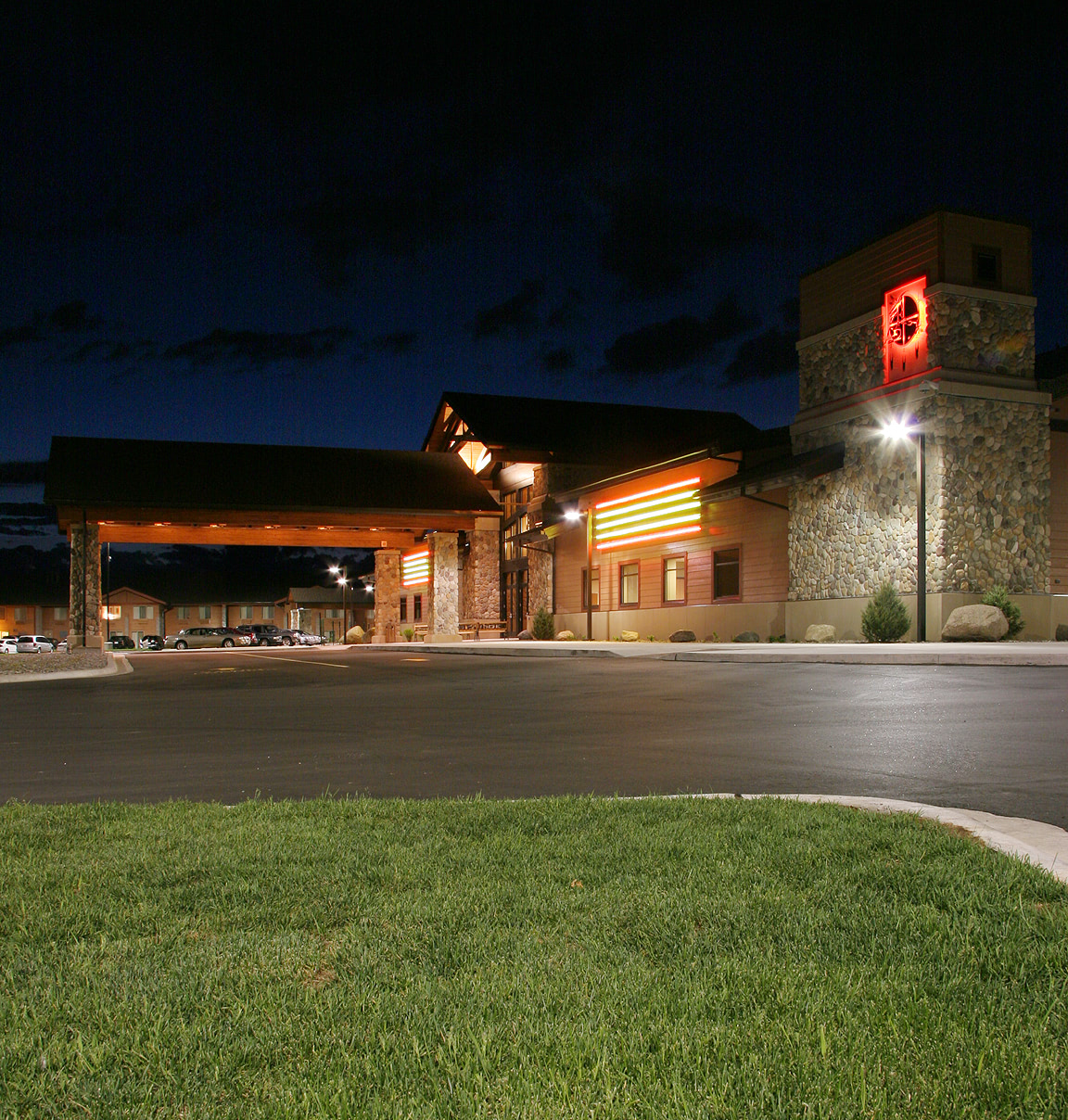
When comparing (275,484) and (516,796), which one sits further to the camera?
(275,484)

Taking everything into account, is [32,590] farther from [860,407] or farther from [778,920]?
[778,920]

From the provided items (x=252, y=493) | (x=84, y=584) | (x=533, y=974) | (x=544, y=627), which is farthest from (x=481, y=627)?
(x=533, y=974)

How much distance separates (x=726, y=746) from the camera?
971 cm

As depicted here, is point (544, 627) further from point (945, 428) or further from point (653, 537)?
point (945, 428)

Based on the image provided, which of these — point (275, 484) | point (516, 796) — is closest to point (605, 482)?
point (275, 484)

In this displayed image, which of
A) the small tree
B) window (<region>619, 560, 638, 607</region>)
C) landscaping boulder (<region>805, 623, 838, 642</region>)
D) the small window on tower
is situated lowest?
landscaping boulder (<region>805, 623, 838, 642</region>)

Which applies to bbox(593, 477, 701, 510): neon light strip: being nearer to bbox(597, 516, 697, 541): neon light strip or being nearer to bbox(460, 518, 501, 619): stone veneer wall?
bbox(597, 516, 697, 541): neon light strip

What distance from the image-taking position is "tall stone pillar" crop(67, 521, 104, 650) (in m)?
37.1

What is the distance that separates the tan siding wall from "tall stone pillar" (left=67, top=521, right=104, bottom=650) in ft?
104

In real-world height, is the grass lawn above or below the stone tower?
below

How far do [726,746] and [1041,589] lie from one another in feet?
69.8

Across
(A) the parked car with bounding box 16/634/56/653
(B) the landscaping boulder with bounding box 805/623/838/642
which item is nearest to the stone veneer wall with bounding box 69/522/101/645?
(B) the landscaping boulder with bounding box 805/623/838/642

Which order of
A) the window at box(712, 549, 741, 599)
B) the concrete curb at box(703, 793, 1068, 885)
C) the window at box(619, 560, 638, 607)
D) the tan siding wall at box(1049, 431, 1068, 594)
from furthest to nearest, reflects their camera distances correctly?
the window at box(619, 560, 638, 607) < the window at box(712, 549, 741, 599) < the tan siding wall at box(1049, 431, 1068, 594) < the concrete curb at box(703, 793, 1068, 885)

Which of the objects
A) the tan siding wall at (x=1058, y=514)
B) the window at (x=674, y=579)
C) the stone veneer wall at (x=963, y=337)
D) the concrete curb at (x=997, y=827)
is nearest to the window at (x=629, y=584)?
the window at (x=674, y=579)
